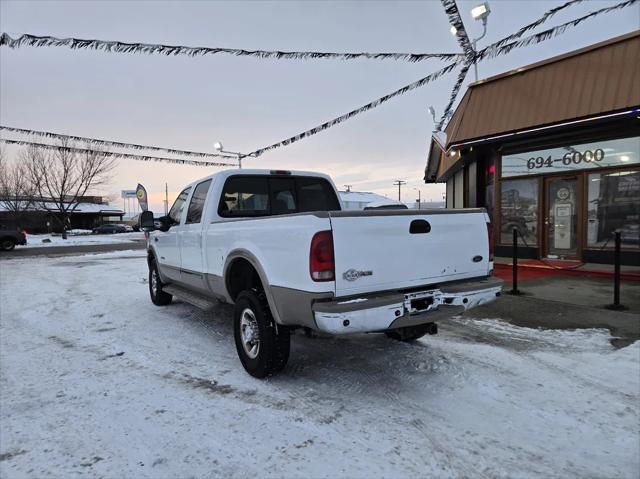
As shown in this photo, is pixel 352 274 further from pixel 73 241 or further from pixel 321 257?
pixel 73 241

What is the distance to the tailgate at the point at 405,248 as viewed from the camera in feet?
10.4

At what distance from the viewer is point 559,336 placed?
16.8 feet

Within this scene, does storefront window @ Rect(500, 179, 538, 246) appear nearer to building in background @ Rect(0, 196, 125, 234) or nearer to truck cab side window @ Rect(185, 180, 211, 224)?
truck cab side window @ Rect(185, 180, 211, 224)

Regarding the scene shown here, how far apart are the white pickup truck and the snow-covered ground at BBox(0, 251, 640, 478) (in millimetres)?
507

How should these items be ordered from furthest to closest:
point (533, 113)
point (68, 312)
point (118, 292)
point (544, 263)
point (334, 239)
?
point (544, 263) < point (533, 113) < point (118, 292) < point (68, 312) < point (334, 239)

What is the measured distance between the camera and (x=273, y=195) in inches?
211

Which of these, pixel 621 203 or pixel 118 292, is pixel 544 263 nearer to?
pixel 621 203

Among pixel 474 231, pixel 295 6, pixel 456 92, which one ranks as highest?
pixel 295 6

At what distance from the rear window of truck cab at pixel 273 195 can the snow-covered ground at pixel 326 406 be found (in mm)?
1651

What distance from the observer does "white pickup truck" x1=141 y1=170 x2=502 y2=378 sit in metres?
3.12

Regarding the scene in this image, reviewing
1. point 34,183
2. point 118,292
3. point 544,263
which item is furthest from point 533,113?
point 34,183

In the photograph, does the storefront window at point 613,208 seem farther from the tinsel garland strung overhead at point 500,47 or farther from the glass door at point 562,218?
the tinsel garland strung overhead at point 500,47

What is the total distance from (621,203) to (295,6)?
9.17 m

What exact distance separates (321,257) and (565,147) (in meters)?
9.91
